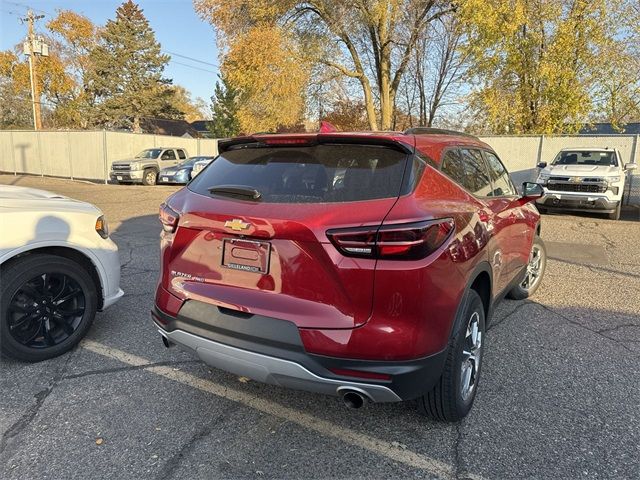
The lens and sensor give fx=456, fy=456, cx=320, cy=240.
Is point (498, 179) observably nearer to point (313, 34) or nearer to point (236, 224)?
point (236, 224)

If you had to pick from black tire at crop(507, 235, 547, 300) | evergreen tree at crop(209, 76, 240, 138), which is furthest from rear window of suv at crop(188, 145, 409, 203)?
evergreen tree at crop(209, 76, 240, 138)

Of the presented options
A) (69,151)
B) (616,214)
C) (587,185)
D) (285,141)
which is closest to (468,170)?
(285,141)

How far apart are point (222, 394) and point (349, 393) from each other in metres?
1.17

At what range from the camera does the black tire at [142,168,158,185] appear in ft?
63.2

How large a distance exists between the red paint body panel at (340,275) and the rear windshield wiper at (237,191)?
63mm

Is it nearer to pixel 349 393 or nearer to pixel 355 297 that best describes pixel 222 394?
pixel 349 393

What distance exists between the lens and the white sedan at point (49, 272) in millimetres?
3193

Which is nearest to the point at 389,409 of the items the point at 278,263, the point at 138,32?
the point at 278,263

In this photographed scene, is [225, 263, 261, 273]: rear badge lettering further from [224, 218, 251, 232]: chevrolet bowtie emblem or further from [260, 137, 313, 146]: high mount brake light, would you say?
[260, 137, 313, 146]: high mount brake light

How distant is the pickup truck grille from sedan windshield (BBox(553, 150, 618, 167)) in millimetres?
1327

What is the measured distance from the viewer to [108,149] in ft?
67.8

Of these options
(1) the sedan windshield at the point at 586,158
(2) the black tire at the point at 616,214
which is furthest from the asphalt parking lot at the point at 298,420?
(1) the sedan windshield at the point at 586,158

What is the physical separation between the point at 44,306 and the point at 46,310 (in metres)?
0.04

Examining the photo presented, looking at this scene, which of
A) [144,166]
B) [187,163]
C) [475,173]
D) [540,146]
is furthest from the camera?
[187,163]
